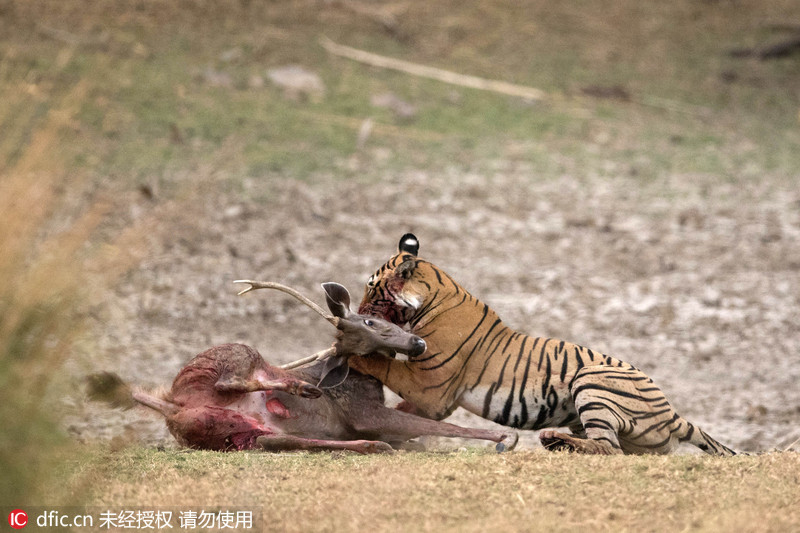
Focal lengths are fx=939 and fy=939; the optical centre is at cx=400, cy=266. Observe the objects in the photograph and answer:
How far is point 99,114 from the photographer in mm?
11078

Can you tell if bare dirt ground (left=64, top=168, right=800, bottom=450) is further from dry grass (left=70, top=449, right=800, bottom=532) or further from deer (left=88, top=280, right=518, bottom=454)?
dry grass (left=70, top=449, right=800, bottom=532)

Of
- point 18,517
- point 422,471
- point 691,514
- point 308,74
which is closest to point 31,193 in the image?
point 18,517

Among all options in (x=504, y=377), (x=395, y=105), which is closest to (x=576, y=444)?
(x=504, y=377)

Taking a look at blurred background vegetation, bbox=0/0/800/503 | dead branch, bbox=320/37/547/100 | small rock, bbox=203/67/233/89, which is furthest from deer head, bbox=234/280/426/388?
dead branch, bbox=320/37/547/100

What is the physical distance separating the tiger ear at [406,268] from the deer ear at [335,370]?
1.96ft

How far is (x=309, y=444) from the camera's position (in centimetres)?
443

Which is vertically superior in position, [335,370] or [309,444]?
[335,370]

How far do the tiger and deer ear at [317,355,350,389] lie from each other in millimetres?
84

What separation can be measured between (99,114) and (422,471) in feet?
28.1

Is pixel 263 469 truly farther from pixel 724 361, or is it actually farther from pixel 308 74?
pixel 308 74

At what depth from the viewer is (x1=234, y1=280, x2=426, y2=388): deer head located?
15.4ft

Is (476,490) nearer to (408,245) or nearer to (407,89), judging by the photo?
(408,245)

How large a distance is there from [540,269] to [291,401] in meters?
4.96

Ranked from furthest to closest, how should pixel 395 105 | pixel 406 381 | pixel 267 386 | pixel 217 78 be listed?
1. pixel 395 105
2. pixel 217 78
3. pixel 406 381
4. pixel 267 386
